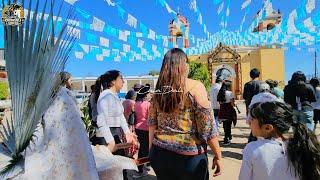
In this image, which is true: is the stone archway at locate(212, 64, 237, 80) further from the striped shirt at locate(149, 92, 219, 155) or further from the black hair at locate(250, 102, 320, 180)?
the black hair at locate(250, 102, 320, 180)

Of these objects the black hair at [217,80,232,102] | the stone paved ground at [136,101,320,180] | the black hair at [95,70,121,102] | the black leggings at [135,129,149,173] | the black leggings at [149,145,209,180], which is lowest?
the stone paved ground at [136,101,320,180]

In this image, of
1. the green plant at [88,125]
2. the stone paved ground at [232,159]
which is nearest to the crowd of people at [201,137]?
the green plant at [88,125]

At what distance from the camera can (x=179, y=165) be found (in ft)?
8.86

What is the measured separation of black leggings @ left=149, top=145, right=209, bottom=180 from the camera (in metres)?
2.70

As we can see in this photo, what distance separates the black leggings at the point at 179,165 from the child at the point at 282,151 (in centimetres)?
33

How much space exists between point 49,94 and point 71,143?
0.18 m

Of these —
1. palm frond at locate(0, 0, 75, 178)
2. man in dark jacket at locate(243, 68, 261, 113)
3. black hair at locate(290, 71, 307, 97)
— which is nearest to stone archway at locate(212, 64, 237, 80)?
man in dark jacket at locate(243, 68, 261, 113)

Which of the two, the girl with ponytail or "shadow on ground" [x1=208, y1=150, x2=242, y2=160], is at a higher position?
the girl with ponytail

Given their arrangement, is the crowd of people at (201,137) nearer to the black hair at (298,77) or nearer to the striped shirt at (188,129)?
the striped shirt at (188,129)

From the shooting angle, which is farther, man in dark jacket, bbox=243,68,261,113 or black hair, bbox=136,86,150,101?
man in dark jacket, bbox=243,68,261,113

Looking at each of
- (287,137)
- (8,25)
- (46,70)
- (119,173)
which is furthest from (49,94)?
(287,137)

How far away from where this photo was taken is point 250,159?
7.98 ft

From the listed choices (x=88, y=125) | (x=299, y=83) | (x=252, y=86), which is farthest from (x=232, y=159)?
(x=88, y=125)

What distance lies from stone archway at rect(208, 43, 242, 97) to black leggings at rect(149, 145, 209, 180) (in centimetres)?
3699
